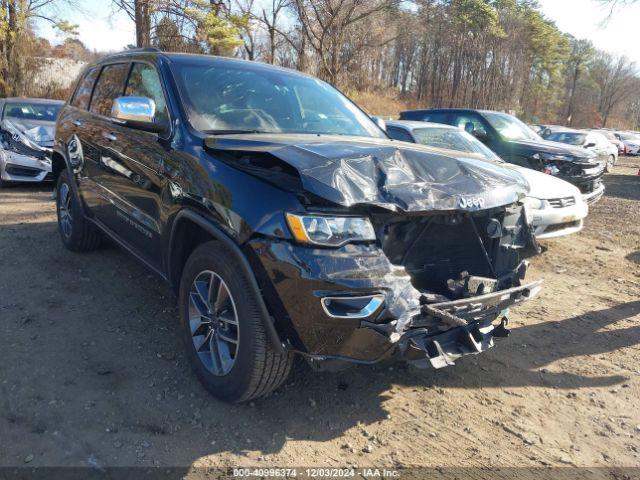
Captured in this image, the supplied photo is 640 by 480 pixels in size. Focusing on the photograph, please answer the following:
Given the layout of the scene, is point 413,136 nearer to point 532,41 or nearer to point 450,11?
point 450,11

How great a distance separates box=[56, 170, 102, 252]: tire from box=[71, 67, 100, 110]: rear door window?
2.32 feet

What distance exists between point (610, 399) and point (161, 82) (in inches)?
145

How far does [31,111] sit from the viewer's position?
31.7 ft

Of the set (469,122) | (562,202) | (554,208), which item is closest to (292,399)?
(554,208)

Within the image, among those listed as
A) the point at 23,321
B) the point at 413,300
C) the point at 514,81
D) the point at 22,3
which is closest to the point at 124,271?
the point at 23,321

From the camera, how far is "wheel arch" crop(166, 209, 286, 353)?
246 cm

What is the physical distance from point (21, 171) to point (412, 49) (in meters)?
49.6

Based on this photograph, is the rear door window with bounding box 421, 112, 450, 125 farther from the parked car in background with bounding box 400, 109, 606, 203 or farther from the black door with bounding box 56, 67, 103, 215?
the black door with bounding box 56, 67, 103, 215

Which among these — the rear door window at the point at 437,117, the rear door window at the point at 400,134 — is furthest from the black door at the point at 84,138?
the rear door window at the point at 437,117

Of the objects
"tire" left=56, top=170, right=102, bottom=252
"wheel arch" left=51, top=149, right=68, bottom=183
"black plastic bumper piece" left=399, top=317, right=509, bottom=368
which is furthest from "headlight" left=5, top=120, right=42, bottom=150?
"black plastic bumper piece" left=399, top=317, right=509, bottom=368

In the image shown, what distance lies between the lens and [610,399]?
332 cm

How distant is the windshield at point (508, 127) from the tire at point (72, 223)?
7.22 m

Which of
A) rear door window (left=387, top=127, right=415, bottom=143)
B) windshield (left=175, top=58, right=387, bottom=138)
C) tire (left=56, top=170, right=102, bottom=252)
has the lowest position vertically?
tire (left=56, top=170, right=102, bottom=252)

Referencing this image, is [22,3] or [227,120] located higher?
[22,3]
